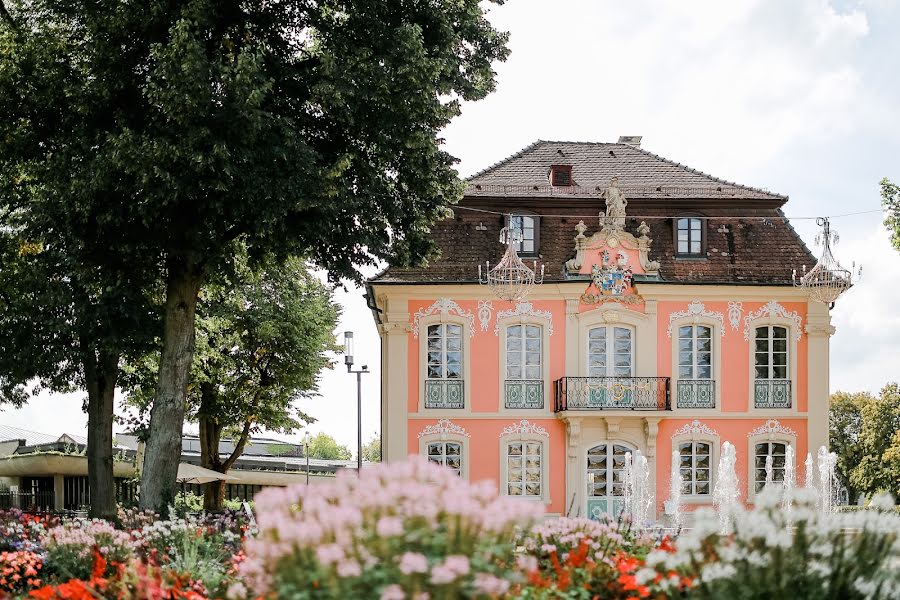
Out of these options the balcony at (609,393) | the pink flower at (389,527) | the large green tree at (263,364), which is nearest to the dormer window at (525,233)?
the balcony at (609,393)

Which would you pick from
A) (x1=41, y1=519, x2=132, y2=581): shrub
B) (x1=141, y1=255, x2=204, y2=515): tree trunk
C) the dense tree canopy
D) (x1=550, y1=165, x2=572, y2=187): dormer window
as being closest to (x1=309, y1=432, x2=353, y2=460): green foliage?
the dense tree canopy

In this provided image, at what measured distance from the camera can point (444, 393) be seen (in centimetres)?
2786

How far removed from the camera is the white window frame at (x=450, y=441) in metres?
27.6

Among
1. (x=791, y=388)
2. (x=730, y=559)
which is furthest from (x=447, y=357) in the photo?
(x=730, y=559)

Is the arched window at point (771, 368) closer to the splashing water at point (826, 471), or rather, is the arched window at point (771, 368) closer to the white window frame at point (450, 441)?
the splashing water at point (826, 471)

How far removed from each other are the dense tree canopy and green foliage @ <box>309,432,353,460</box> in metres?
60.3

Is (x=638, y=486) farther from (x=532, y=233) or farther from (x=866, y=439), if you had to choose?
(x=866, y=439)

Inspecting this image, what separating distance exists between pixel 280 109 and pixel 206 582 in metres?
10.6

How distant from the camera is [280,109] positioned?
728 inches

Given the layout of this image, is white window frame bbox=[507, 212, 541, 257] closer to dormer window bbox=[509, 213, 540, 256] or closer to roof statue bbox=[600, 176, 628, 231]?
dormer window bbox=[509, 213, 540, 256]

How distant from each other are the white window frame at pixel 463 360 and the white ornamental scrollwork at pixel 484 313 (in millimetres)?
355

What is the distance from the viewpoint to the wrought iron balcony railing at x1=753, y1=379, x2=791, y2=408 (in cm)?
2839

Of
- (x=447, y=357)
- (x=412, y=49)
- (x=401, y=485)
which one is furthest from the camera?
(x=447, y=357)

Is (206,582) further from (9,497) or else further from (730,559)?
(9,497)
